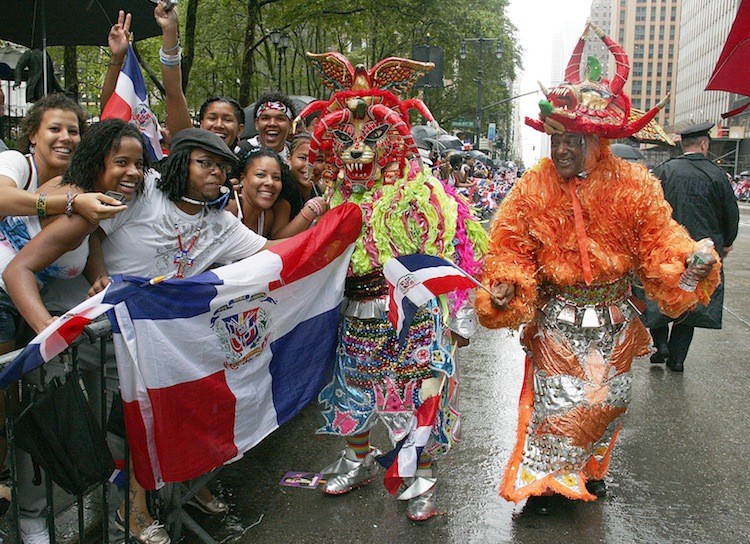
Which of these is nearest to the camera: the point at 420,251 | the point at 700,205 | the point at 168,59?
the point at 420,251

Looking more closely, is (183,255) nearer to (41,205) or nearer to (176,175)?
(176,175)

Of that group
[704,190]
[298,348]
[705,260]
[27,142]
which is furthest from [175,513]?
[704,190]

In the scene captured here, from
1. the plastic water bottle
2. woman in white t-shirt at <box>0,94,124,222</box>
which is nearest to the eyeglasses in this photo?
woman in white t-shirt at <box>0,94,124,222</box>

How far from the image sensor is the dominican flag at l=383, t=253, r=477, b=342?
329cm

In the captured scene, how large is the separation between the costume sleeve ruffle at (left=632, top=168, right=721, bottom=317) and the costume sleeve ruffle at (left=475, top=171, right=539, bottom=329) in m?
0.52

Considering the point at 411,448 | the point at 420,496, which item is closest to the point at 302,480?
the point at 420,496

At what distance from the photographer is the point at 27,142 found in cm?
346

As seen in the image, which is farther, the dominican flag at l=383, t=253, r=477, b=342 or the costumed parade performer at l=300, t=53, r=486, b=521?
the costumed parade performer at l=300, t=53, r=486, b=521

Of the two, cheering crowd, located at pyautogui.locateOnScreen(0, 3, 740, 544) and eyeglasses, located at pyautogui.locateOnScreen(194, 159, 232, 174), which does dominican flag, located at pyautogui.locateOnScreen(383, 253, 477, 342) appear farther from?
eyeglasses, located at pyautogui.locateOnScreen(194, 159, 232, 174)

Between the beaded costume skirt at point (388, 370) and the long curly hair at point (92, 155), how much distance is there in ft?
4.68

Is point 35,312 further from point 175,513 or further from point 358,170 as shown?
point 358,170

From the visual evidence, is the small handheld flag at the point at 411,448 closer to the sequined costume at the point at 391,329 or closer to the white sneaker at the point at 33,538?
the sequined costume at the point at 391,329

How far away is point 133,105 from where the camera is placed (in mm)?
4164

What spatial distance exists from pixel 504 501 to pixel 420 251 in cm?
145
